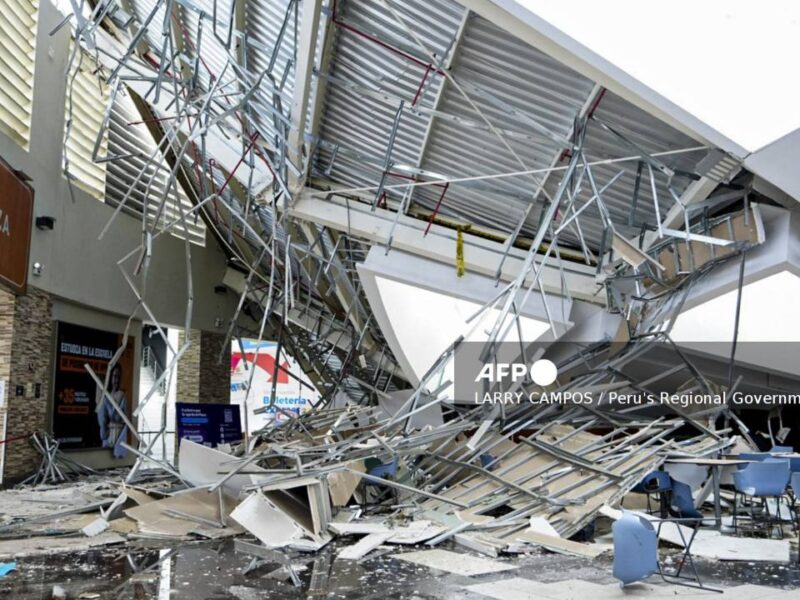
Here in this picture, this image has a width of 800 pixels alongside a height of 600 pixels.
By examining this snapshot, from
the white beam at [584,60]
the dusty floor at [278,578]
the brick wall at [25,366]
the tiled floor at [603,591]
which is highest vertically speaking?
the white beam at [584,60]

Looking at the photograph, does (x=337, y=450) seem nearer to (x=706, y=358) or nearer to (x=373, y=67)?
(x=373, y=67)

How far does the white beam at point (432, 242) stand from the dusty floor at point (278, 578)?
585 centimetres

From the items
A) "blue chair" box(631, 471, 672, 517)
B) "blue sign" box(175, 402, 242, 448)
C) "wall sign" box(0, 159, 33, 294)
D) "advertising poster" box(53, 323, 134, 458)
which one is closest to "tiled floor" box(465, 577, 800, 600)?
"blue chair" box(631, 471, 672, 517)

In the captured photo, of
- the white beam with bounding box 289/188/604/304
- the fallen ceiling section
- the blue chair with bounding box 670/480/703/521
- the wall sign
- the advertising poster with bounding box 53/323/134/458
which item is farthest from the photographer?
→ the advertising poster with bounding box 53/323/134/458

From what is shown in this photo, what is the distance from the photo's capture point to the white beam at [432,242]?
12578 mm

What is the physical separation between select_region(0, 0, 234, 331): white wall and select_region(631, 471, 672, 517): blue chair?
35.6ft

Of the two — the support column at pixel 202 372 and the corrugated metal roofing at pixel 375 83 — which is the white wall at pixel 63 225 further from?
the corrugated metal roofing at pixel 375 83

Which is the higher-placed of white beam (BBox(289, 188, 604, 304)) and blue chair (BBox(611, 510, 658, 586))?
white beam (BBox(289, 188, 604, 304))

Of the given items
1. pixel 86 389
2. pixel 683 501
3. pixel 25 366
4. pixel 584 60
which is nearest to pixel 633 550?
pixel 683 501

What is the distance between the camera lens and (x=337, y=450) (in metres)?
9.32

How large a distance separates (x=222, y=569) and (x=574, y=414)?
6358 mm

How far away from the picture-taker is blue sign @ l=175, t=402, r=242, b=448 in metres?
16.0

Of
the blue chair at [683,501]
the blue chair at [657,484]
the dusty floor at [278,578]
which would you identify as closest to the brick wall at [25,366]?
the dusty floor at [278,578]

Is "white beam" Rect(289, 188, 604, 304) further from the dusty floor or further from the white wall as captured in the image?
the dusty floor
